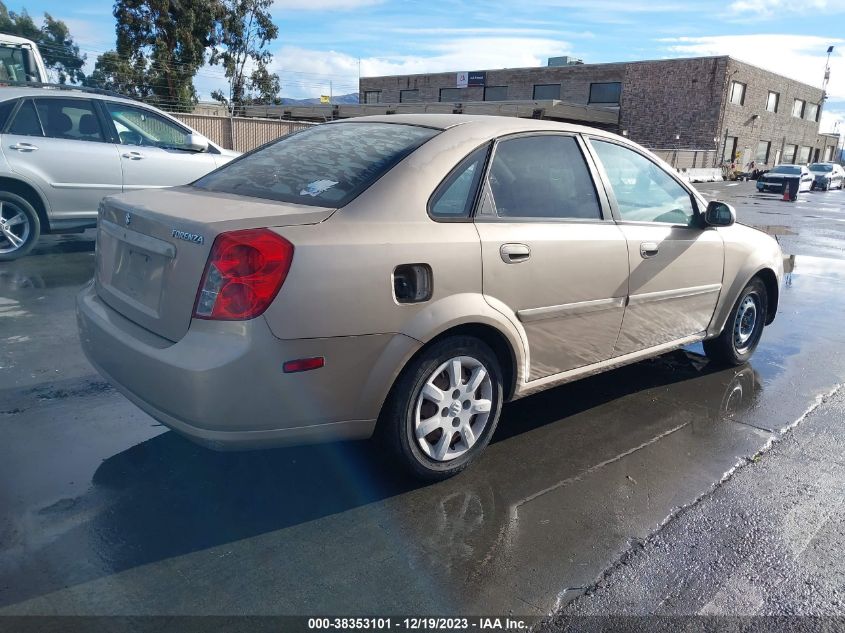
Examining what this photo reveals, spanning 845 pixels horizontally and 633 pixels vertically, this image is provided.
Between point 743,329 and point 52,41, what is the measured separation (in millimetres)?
49058

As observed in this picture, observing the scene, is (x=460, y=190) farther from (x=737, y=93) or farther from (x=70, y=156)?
(x=737, y=93)

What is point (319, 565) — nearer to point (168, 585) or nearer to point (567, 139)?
point (168, 585)

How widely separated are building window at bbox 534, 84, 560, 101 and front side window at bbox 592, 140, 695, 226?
5028cm

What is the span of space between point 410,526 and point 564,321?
4.47 feet

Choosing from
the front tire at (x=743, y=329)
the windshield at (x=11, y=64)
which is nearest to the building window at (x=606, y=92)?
the windshield at (x=11, y=64)

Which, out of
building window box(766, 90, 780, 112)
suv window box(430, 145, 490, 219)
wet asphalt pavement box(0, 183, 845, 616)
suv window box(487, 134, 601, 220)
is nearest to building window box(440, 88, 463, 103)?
building window box(766, 90, 780, 112)

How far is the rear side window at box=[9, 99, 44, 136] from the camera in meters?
7.18

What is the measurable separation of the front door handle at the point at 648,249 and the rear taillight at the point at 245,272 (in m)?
2.25

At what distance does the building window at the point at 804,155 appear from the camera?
59875 millimetres

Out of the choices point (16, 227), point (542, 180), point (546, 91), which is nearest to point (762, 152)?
point (546, 91)

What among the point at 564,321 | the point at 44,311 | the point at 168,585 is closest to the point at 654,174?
the point at 564,321

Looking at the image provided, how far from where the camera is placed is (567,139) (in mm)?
3910

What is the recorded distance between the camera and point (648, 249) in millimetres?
4074

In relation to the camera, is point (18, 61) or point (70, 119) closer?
point (70, 119)
